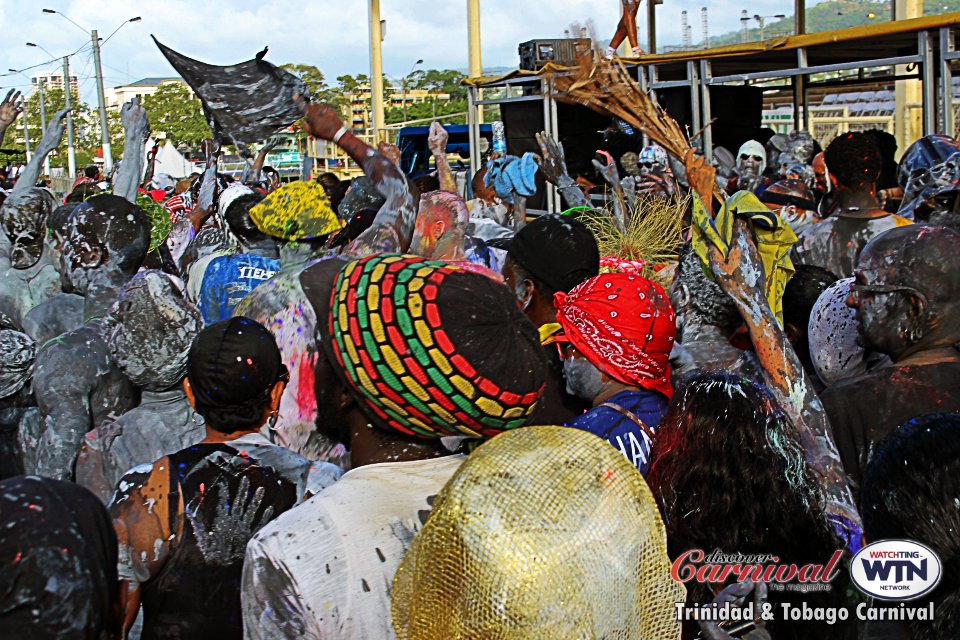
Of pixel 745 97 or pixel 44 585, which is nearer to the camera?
pixel 44 585

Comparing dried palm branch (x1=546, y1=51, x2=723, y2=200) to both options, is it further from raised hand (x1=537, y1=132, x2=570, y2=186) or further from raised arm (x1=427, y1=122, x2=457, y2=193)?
raised arm (x1=427, y1=122, x2=457, y2=193)

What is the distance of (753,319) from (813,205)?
4.23 meters

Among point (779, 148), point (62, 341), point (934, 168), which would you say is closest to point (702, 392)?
point (62, 341)

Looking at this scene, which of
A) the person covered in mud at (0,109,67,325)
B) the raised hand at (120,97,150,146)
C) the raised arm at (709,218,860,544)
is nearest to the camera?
the raised arm at (709,218,860,544)

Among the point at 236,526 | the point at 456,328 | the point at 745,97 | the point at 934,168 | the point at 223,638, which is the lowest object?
the point at 223,638

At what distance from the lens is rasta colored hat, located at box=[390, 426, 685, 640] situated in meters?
1.36

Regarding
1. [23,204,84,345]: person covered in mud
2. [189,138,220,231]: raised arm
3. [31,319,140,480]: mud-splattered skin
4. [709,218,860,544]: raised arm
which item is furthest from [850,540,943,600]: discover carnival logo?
[189,138,220,231]: raised arm

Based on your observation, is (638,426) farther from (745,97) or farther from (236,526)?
(745,97)

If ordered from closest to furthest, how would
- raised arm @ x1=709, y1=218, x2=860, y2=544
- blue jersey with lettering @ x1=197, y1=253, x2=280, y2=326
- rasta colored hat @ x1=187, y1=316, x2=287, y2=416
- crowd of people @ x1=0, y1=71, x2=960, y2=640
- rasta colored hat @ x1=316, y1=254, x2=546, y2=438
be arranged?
crowd of people @ x1=0, y1=71, x2=960, y2=640 → rasta colored hat @ x1=316, y1=254, x2=546, y2=438 → rasta colored hat @ x1=187, y1=316, x2=287, y2=416 → raised arm @ x1=709, y1=218, x2=860, y2=544 → blue jersey with lettering @ x1=197, y1=253, x2=280, y2=326

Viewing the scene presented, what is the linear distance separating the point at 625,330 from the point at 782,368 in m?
0.47

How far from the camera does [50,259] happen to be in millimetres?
5582

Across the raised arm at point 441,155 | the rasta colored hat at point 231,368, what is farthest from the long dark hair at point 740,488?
the raised arm at point 441,155

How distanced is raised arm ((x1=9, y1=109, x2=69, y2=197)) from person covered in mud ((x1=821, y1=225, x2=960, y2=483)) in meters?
4.88

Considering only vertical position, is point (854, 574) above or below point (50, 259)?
below
